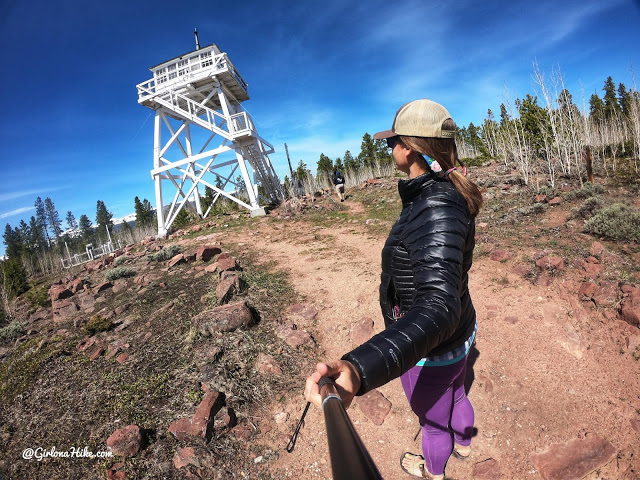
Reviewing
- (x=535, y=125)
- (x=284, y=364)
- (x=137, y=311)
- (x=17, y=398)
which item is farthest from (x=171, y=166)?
(x=535, y=125)

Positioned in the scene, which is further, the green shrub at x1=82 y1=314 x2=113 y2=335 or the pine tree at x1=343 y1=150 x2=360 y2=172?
the pine tree at x1=343 y1=150 x2=360 y2=172

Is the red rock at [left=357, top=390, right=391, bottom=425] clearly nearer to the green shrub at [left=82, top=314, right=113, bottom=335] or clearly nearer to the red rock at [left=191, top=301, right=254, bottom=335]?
the red rock at [left=191, top=301, right=254, bottom=335]

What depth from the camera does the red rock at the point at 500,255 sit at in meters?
6.04

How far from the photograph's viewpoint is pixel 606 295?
4180 mm

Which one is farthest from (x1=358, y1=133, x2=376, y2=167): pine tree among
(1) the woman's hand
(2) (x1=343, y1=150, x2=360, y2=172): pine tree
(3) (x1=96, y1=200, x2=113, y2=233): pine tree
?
(3) (x1=96, y1=200, x2=113, y2=233): pine tree

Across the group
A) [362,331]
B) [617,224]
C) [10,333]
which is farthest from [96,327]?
[617,224]

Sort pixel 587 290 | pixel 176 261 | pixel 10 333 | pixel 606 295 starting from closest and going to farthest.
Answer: pixel 606 295 → pixel 587 290 → pixel 10 333 → pixel 176 261

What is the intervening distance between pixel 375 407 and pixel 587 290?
3.53 meters

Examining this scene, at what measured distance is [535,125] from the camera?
19969mm

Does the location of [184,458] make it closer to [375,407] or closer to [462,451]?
[375,407]

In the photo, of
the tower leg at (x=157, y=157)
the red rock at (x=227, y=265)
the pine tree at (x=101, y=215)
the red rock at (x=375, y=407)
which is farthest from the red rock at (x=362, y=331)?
the pine tree at (x=101, y=215)

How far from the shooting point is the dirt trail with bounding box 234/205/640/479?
2.83 meters

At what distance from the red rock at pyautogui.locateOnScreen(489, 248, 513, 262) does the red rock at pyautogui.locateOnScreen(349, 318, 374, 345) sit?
3.16 metres

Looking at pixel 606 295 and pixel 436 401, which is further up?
pixel 436 401
